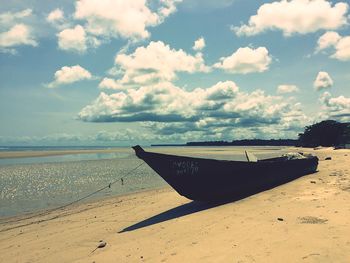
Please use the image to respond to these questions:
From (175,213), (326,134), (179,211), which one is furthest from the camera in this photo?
(326,134)

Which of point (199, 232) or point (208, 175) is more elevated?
point (208, 175)

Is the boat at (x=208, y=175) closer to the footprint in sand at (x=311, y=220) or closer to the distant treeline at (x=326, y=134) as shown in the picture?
the footprint in sand at (x=311, y=220)

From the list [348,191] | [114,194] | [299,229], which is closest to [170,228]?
[299,229]

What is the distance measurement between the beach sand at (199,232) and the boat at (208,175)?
0.68 meters

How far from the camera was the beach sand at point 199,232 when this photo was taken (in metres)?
6.34

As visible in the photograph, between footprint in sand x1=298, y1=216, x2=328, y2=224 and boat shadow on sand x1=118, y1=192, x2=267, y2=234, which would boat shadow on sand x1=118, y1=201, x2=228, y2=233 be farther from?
footprint in sand x1=298, y1=216, x2=328, y2=224

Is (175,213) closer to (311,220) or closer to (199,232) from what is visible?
(199,232)

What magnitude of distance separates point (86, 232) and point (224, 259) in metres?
5.28

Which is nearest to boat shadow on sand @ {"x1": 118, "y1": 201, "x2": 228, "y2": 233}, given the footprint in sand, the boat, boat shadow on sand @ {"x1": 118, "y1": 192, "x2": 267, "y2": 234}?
boat shadow on sand @ {"x1": 118, "y1": 192, "x2": 267, "y2": 234}

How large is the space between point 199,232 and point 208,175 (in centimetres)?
389

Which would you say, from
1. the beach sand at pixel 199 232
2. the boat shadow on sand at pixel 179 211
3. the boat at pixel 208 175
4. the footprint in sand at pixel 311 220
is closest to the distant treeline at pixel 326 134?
the boat at pixel 208 175

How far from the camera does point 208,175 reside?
11922 mm

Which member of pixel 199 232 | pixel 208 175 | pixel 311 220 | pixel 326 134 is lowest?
pixel 199 232

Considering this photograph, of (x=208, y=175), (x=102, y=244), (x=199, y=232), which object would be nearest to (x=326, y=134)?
(x=208, y=175)
